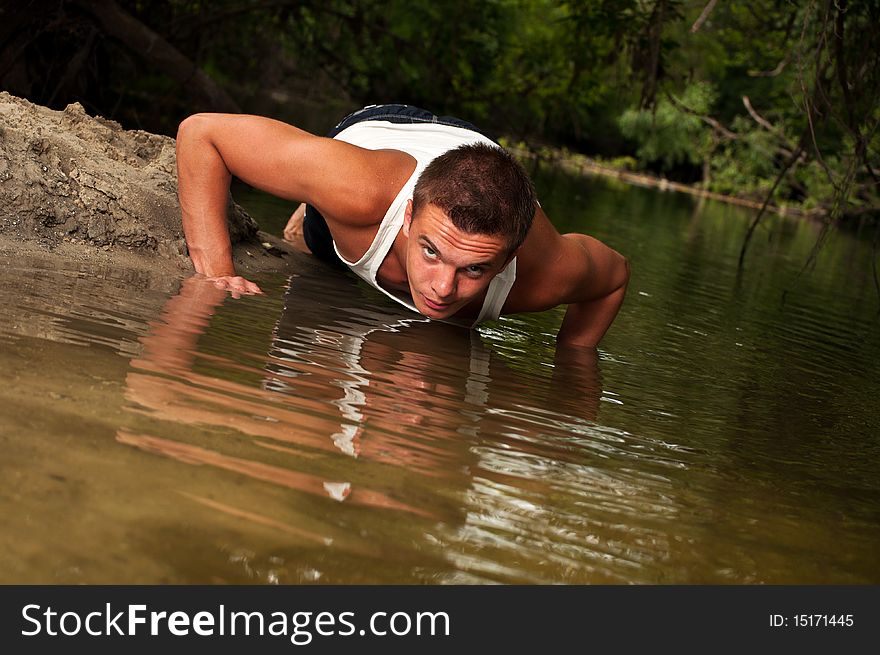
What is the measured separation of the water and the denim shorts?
1.29 ft

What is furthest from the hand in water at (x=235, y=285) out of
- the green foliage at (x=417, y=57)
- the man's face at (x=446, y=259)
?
the green foliage at (x=417, y=57)

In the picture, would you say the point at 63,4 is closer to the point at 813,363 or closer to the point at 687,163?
the point at 813,363

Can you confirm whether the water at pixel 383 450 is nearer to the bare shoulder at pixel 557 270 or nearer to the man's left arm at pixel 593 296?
the man's left arm at pixel 593 296

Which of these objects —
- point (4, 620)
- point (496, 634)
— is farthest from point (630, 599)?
point (4, 620)

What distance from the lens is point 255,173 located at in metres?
4.88

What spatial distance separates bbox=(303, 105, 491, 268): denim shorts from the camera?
228 inches

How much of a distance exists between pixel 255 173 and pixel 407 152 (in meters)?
0.71

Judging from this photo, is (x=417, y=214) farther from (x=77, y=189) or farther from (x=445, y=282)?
(x=77, y=189)


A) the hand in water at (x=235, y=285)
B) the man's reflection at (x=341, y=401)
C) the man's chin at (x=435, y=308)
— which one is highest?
the man's chin at (x=435, y=308)

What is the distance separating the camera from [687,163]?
50250 mm

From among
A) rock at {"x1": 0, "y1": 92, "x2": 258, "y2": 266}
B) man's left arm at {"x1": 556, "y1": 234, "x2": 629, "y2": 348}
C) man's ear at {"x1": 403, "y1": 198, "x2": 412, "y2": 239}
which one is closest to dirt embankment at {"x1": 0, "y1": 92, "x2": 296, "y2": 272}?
rock at {"x1": 0, "y1": 92, "x2": 258, "y2": 266}

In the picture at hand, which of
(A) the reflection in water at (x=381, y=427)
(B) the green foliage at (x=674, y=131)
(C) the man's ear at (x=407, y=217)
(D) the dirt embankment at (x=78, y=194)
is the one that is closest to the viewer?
(A) the reflection in water at (x=381, y=427)

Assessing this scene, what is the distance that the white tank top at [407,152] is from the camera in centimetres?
472

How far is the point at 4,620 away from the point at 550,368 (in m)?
3.27
